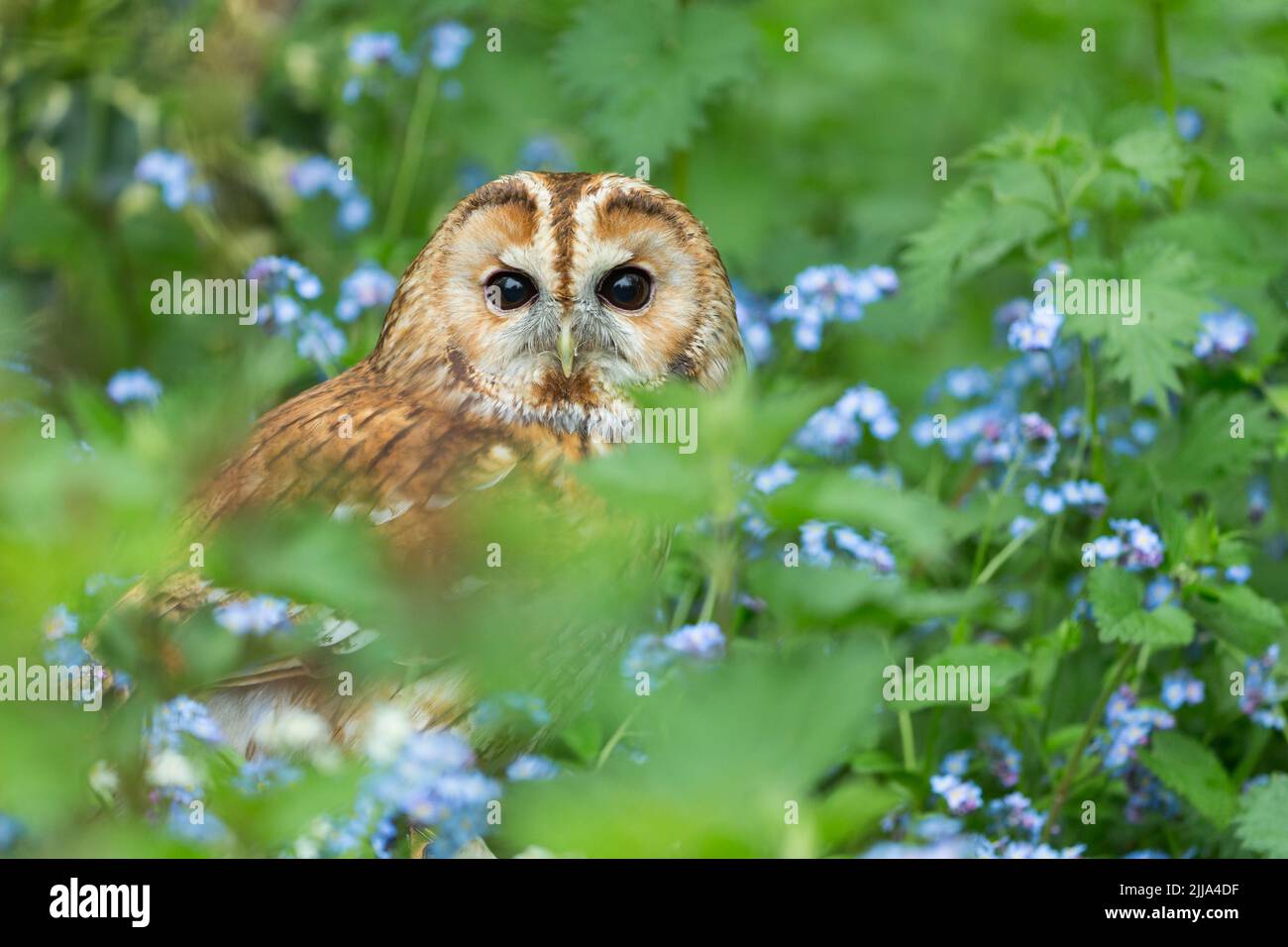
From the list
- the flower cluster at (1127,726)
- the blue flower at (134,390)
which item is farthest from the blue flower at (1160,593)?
the blue flower at (134,390)

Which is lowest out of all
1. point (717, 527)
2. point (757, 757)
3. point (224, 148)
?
point (757, 757)

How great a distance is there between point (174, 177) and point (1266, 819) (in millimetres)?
2181

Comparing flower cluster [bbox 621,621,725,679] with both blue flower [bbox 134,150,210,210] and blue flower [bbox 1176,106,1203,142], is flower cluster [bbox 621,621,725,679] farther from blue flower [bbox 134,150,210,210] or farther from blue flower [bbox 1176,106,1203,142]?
blue flower [bbox 1176,106,1203,142]

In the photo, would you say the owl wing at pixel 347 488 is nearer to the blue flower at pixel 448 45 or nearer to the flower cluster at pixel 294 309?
the flower cluster at pixel 294 309

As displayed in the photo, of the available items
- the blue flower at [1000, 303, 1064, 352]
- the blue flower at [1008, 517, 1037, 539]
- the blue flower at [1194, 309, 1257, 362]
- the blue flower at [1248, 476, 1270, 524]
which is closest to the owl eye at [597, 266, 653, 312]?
the blue flower at [1000, 303, 1064, 352]

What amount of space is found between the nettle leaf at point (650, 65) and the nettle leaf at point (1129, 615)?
1.08 metres

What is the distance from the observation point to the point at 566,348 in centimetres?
234

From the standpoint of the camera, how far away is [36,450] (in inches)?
78.2

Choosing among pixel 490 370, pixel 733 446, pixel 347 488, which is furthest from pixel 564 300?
pixel 733 446

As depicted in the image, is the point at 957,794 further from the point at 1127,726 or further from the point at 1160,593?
the point at 1160,593

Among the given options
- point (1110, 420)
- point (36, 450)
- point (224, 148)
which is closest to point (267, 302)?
point (36, 450)

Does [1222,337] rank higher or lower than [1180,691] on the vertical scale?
higher

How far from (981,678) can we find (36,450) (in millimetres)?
1294
